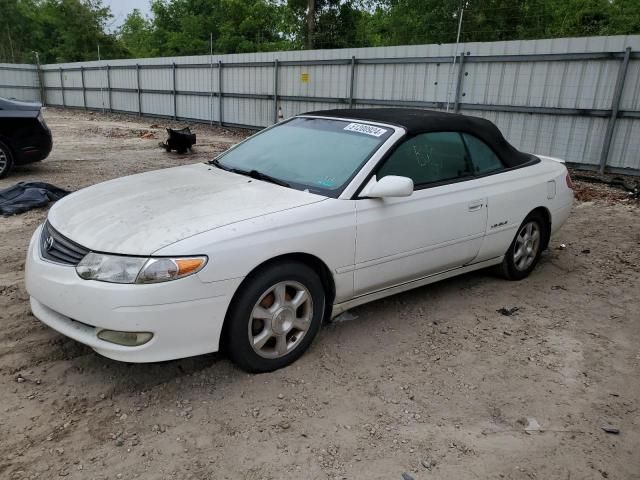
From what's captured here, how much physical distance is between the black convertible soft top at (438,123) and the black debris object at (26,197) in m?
4.18

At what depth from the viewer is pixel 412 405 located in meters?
2.95

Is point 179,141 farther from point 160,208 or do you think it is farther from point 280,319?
point 280,319

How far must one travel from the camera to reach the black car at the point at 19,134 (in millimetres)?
8539

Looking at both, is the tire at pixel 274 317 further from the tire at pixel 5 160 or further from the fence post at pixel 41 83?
the fence post at pixel 41 83

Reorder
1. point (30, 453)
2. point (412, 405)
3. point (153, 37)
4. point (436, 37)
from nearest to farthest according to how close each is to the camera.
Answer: point (30, 453), point (412, 405), point (436, 37), point (153, 37)

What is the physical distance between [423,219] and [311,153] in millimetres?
933

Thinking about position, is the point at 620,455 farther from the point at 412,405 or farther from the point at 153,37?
the point at 153,37

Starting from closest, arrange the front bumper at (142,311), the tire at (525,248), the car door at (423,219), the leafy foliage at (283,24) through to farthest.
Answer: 1. the front bumper at (142,311)
2. the car door at (423,219)
3. the tire at (525,248)
4. the leafy foliage at (283,24)

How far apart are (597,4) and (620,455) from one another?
96.7 feet

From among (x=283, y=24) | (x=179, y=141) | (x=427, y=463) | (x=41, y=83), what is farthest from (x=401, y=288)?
(x=41, y=83)

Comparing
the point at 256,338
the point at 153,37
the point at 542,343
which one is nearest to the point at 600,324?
the point at 542,343

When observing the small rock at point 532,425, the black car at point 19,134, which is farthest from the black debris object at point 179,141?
the small rock at point 532,425

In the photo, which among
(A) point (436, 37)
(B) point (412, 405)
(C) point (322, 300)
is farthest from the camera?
(A) point (436, 37)

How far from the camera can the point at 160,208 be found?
10.2 ft
